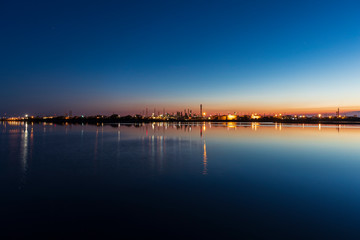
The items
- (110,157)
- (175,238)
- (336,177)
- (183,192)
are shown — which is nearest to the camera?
(175,238)

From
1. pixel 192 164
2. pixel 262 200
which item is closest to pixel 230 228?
pixel 262 200

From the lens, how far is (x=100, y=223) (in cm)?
729

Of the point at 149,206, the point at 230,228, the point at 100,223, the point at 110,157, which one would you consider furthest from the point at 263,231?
the point at 110,157

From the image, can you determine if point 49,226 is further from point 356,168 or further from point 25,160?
point 356,168

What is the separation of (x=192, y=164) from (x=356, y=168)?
37.8ft

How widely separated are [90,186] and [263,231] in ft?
26.5

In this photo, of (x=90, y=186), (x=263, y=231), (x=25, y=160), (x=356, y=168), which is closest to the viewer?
(x=263, y=231)

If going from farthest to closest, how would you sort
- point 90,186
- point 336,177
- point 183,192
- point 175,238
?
1. point 336,177
2. point 90,186
3. point 183,192
4. point 175,238

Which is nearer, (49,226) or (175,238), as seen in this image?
(175,238)

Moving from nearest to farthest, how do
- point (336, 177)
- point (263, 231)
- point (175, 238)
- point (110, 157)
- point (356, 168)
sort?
point (175, 238) < point (263, 231) < point (336, 177) < point (356, 168) < point (110, 157)

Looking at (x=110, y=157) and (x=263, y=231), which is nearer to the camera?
(x=263, y=231)

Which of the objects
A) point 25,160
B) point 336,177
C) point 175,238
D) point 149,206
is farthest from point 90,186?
point 336,177

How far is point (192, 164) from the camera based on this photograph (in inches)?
653

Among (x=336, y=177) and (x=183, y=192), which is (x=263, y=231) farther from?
(x=336, y=177)
